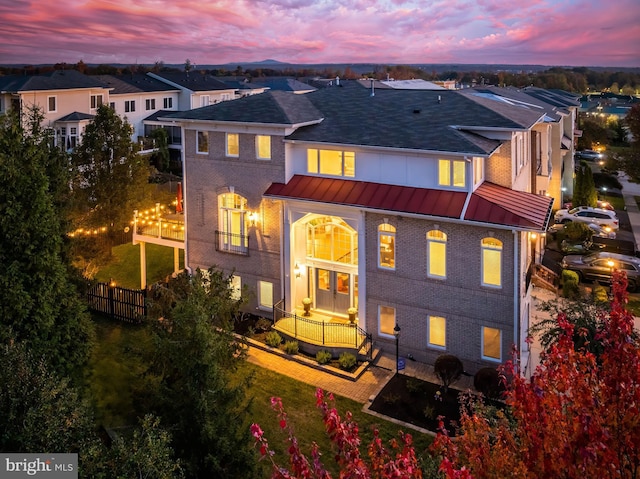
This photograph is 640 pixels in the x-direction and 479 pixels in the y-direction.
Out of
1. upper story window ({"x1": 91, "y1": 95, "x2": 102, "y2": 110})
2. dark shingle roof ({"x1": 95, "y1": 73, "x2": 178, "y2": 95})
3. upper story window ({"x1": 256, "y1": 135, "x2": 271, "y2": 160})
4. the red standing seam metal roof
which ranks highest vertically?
dark shingle roof ({"x1": 95, "y1": 73, "x2": 178, "y2": 95})

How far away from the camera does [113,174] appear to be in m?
32.9

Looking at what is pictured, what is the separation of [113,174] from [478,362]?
22668 millimetres

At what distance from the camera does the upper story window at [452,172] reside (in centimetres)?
2173

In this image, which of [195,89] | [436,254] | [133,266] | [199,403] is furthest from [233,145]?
[195,89]

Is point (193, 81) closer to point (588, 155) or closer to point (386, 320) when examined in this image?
point (588, 155)

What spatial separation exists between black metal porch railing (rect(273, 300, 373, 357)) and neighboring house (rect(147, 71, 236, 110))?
55032 millimetres

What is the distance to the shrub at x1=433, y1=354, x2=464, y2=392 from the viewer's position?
20.3 m

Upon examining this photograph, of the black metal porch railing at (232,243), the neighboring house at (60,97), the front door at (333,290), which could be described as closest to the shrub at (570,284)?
the front door at (333,290)

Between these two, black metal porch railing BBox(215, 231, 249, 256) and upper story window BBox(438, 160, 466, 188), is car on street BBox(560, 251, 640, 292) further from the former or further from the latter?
black metal porch railing BBox(215, 231, 249, 256)

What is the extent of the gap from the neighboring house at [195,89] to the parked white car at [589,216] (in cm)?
4846

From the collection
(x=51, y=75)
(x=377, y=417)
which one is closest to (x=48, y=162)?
(x=377, y=417)

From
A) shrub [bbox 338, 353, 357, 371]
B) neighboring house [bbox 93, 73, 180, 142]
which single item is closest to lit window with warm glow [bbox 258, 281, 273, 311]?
shrub [bbox 338, 353, 357, 371]

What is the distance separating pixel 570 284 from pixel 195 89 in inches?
2274

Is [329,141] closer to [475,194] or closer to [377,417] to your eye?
[475,194]
